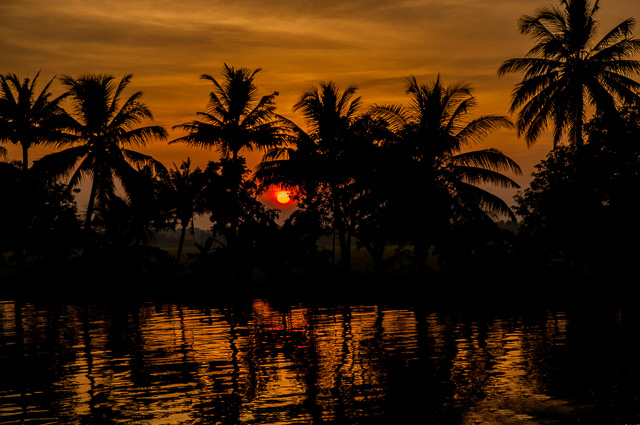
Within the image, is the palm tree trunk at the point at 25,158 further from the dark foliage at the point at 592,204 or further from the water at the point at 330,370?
the dark foliage at the point at 592,204

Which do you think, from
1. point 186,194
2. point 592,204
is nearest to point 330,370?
point 592,204

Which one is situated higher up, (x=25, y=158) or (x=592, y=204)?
(x=25, y=158)

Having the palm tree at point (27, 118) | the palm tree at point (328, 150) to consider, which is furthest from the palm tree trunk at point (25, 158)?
the palm tree at point (328, 150)

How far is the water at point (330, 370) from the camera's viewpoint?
12.7 meters

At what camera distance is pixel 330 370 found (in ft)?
55.9

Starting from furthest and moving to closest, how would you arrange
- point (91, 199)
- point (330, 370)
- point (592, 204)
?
point (91, 199)
point (592, 204)
point (330, 370)

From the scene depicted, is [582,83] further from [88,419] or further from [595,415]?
[88,419]

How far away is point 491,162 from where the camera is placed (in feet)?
129

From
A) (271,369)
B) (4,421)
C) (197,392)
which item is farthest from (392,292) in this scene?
(4,421)

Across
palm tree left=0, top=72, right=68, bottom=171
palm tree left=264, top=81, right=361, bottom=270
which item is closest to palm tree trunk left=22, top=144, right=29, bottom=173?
palm tree left=0, top=72, right=68, bottom=171

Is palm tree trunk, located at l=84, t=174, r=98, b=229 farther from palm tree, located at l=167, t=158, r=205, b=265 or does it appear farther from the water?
the water

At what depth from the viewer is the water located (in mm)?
12703

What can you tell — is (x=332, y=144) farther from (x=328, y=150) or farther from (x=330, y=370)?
(x=330, y=370)

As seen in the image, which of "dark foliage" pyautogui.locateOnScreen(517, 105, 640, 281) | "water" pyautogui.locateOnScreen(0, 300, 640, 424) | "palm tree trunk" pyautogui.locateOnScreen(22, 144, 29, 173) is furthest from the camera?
"palm tree trunk" pyautogui.locateOnScreen(22, 144, 29, 173)
